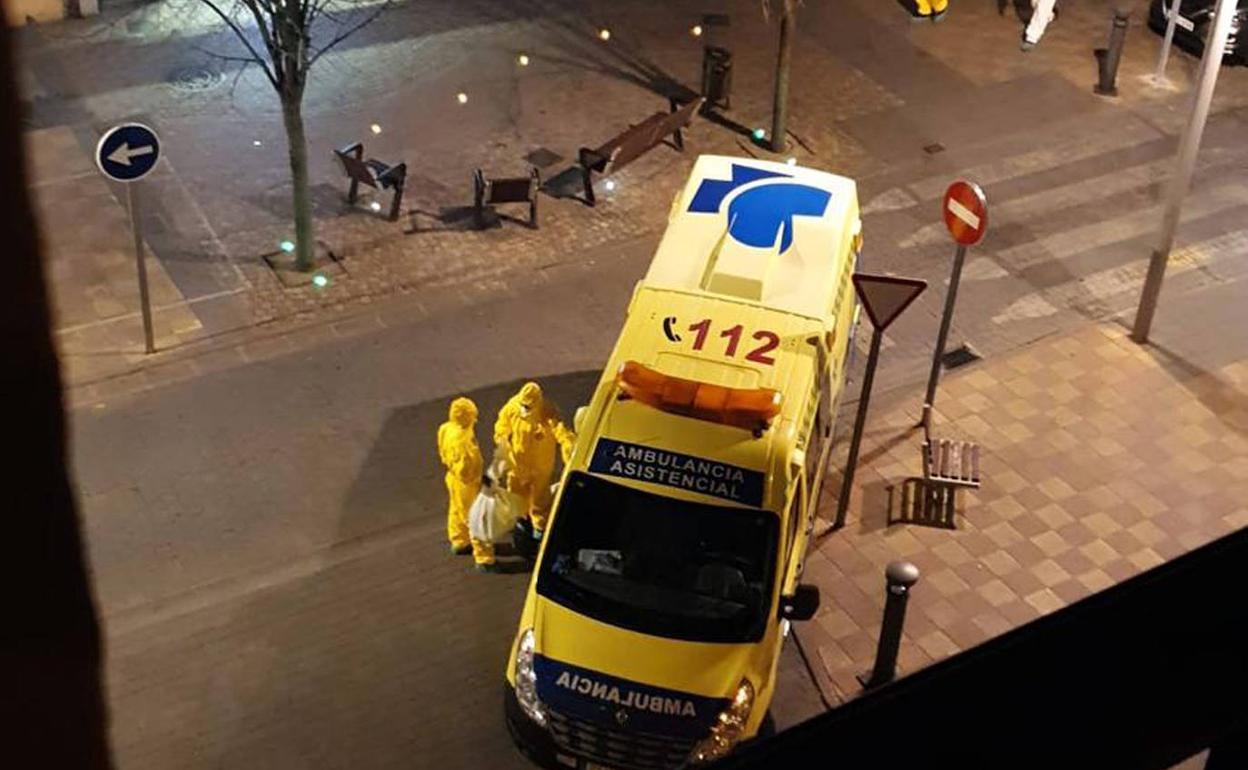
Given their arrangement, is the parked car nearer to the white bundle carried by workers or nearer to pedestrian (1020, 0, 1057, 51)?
pedestrian (1020, 0, 1057, 51)

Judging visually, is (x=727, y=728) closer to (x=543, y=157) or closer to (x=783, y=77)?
(x=543, y=157)

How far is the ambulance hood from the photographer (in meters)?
8.30

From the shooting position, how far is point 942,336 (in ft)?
35.7

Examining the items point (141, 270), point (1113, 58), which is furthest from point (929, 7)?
point (141, 270)

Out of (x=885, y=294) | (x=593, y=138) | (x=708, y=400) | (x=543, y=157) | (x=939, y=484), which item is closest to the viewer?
(x=708, y=400)

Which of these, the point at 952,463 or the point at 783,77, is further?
the point at 783,77

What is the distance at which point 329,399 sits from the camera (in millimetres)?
12195

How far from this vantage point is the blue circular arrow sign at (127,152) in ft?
37.0

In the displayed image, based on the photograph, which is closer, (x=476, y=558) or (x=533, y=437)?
(x=533, y=437)

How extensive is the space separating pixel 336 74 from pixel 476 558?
8.51 m

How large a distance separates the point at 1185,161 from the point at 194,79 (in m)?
10.4

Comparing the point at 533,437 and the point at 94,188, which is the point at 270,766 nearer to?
the point at 533,437

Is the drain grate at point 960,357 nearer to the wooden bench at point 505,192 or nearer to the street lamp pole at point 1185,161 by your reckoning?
the street lamp pole at point 1185,161

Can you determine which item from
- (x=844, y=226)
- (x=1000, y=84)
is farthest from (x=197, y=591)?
(x=1000, y=84)
